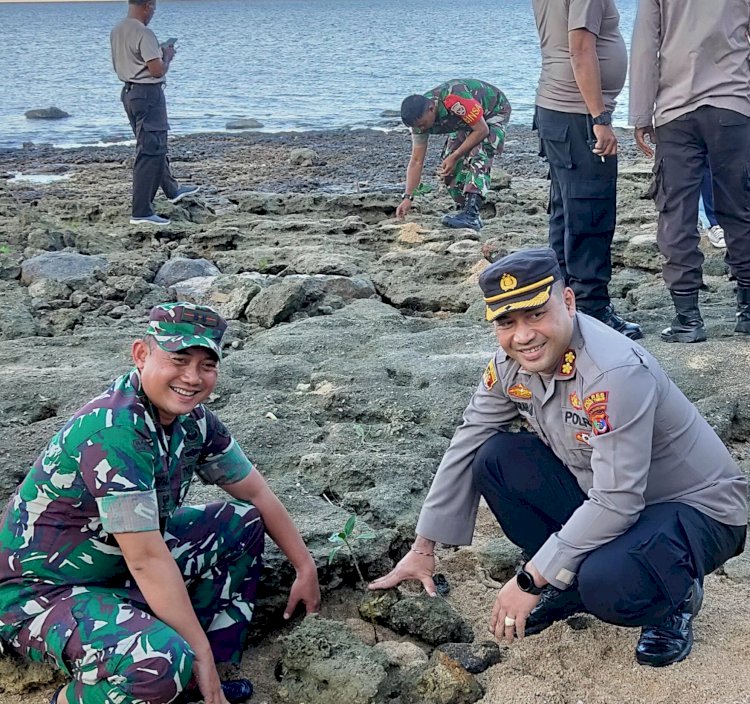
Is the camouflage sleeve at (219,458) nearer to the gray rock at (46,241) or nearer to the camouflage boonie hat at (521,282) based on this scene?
the camouflage boonie hat at (521,282)

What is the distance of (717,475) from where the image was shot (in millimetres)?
2344

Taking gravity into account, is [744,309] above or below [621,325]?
above

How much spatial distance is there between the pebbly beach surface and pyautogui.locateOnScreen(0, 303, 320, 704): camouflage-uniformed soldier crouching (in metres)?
0.25

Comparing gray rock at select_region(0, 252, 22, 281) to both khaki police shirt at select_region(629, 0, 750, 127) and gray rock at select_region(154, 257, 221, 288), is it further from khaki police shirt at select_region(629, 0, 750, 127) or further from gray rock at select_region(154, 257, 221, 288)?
khaki police shirt at select_region(629, 0, 750, 127)

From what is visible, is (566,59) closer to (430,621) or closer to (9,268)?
(430,621)

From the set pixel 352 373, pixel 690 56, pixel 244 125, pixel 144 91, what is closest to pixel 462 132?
pixel 144 91

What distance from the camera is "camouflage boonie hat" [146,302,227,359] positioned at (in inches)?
87.3

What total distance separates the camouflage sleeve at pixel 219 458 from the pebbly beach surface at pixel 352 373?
319 mm

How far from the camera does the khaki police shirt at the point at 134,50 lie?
7164mm

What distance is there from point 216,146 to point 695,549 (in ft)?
40.3

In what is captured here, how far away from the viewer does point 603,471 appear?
2.18 m

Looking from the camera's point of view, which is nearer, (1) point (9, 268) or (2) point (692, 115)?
(2) point (692, 115)

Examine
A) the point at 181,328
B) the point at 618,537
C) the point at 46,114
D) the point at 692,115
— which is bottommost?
the point at 46,114

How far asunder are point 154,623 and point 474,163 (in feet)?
18.0
